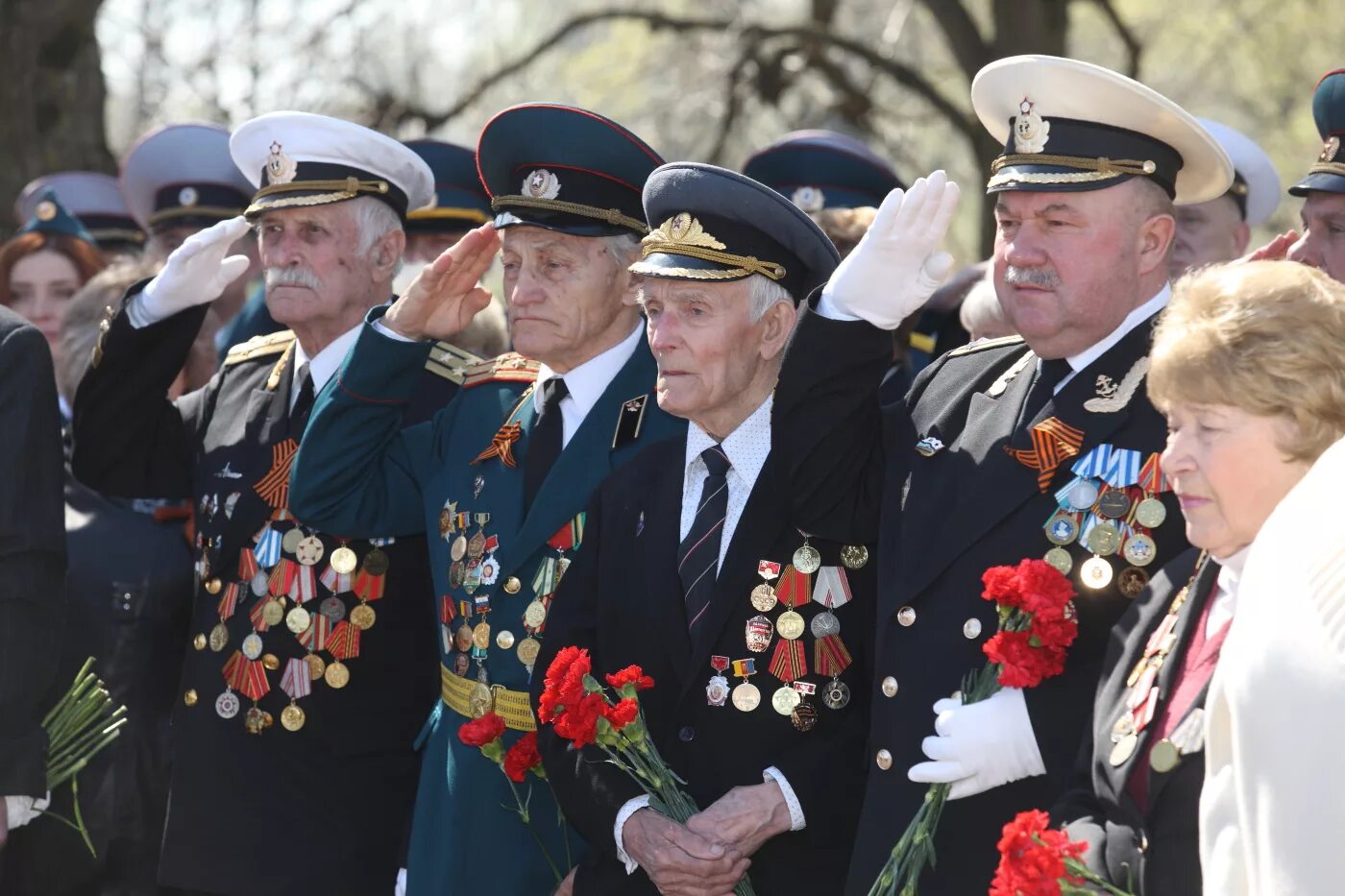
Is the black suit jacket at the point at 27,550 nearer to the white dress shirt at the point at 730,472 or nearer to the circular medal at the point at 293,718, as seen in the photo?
the circular medal at the point at 293,718

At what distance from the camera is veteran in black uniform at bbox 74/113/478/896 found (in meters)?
4.62

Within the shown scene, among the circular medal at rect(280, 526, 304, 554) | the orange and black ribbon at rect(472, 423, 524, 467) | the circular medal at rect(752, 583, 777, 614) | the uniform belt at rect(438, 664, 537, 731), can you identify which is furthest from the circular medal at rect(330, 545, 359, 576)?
the circular medal at rect(752, 583, 777, 614)

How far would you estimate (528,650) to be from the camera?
4.15 metres

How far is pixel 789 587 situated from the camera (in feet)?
12.2

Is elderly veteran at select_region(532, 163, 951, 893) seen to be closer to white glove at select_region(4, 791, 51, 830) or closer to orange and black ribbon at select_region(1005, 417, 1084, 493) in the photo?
orange and black ribbon at select_region(1005, 417, 1084, 493)

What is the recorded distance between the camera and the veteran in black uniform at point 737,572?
3600 mm

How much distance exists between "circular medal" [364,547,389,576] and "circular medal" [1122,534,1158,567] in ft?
6.86

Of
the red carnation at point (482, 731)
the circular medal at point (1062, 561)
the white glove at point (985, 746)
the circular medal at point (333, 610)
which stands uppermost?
the circular medal at point (1062, 561)

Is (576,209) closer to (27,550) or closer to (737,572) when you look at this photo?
(737,572)

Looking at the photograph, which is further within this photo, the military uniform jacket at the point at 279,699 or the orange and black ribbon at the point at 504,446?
the military uniform jacket at the point at 279,699

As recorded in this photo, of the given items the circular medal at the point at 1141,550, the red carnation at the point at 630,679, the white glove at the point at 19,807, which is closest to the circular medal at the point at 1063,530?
the circular medal at the point at 1141,550

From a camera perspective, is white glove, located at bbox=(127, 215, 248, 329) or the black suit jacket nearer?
the black suit jacket

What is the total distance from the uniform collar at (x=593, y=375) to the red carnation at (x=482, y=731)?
2.50ft

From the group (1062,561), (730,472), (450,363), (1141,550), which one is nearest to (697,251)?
(730,472)
